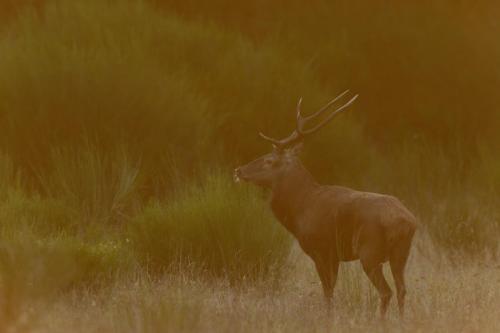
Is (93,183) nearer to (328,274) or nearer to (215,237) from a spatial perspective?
(215,237)

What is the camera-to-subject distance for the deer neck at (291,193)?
8.02m

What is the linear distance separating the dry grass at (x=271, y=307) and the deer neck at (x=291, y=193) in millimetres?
576

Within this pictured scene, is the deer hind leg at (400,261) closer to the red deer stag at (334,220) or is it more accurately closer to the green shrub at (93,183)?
the red deer stag at (334,220)

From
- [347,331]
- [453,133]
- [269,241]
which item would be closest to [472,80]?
[453,133]

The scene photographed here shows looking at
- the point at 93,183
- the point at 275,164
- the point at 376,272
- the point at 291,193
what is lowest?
the point at 93,183

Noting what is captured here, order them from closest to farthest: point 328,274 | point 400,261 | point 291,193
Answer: point 400,261 < point 328,274 < point 291,193

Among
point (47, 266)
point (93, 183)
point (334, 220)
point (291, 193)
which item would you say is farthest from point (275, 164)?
point (93, 183)

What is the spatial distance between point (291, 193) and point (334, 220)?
2.25ft

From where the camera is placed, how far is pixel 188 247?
900 centimetres

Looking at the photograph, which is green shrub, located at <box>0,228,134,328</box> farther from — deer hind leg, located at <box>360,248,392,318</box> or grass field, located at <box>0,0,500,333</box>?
deer hind leg, located at <box>360,248,392,318</box>

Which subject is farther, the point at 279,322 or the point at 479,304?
the point at 479,304

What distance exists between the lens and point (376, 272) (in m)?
7.08

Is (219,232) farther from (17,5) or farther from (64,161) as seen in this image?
(17,5)

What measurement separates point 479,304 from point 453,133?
7.73m
